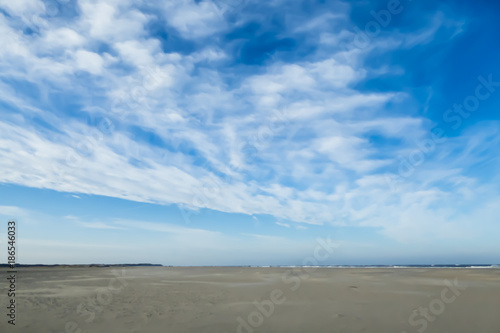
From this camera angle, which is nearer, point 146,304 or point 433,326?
point 433,326

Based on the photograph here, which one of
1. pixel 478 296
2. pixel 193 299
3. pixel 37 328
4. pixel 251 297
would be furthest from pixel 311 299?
pixel 37 328

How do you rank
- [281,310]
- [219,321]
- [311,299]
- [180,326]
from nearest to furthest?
1. [180,326]
2. [219,321]
3. [281,310]
4. [311,299]

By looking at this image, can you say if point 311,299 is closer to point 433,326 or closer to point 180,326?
point 433,326

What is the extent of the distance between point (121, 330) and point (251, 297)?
352 inches

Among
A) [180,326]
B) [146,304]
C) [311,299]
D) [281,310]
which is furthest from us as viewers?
[311,299]

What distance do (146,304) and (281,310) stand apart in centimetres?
713

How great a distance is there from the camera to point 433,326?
10.7 metres

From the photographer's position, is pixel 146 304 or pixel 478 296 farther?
pixel 478 296

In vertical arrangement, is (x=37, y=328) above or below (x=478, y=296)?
above

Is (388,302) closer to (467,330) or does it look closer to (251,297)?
(467,330)

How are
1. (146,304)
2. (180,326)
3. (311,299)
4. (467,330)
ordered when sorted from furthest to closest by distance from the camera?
(311,299)
(146,304)
(180,326)
(467,330)

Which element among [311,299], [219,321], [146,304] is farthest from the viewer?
[311,299]

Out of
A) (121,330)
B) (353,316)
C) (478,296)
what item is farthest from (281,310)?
(478,296)

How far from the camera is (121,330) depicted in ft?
34.0
